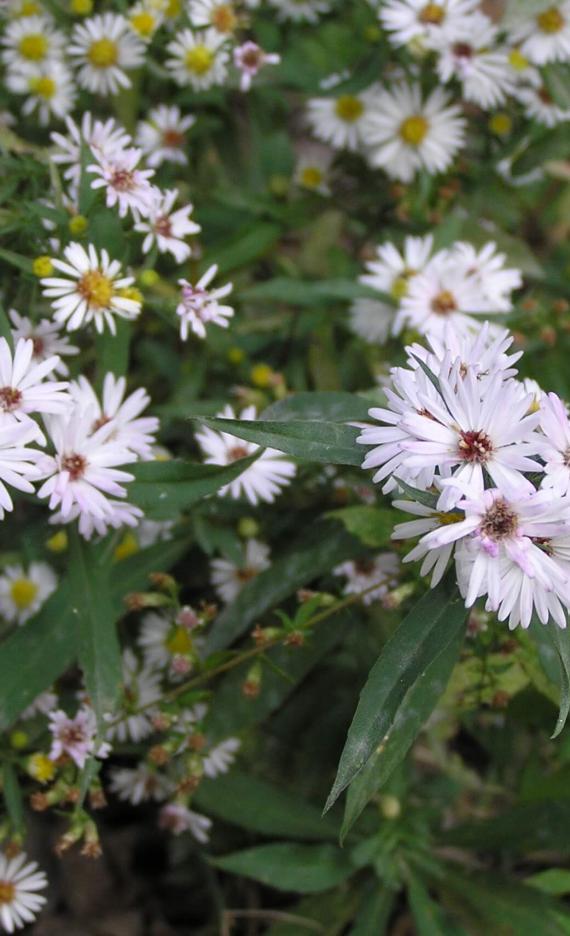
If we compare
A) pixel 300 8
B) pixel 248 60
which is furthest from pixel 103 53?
pixel 300 8

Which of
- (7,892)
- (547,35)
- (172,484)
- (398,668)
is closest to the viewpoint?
(398,668)

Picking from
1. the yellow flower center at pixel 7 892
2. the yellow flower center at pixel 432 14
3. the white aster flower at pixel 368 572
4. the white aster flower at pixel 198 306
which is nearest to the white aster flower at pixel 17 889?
the yellow flower center at pixel 7 892

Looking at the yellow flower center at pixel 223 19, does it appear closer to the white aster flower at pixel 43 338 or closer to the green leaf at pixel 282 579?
the white aster flower at pixel 43 338

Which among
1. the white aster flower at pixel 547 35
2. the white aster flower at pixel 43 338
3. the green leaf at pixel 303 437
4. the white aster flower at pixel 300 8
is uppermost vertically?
the white aster flower at pixel 300 8

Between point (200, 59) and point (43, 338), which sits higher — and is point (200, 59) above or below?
above

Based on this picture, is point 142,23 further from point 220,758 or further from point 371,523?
point 220,758

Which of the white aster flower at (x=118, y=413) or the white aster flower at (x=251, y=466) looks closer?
the white aster flower at (x=118, y=413)
